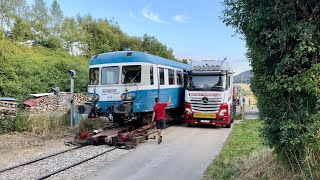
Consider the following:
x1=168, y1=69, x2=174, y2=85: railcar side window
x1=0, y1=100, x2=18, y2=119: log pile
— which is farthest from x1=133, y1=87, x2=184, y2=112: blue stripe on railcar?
x1=0, y1=100, x2=18, y2=119: log pile

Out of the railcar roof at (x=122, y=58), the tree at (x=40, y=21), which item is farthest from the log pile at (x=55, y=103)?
the tree at (x=40, y=21)

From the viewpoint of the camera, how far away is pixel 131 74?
13703 mm

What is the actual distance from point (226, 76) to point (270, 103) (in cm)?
1157

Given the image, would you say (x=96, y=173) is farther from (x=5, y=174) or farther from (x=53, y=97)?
(x=53, y=97)

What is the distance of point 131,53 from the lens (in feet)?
45.4

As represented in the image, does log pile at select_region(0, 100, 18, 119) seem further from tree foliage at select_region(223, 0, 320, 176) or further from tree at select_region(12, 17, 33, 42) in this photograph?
tree at select_region(12, 17, 33, 42)

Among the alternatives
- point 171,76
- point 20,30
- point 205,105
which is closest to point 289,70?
point 205,105

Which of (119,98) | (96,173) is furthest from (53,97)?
(96,173)

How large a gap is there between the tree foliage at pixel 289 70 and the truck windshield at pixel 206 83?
1129 cm

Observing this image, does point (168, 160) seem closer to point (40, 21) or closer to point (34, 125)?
point (34, 125)

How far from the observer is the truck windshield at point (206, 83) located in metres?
16.6

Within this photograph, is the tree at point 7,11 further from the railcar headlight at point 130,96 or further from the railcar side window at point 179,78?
the railcar headlight at point 130,96

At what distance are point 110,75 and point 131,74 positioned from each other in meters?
0.93

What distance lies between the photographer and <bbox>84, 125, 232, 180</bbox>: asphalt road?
802 centimetres
